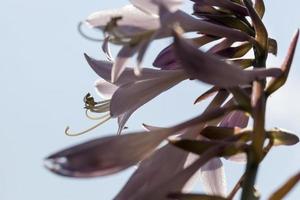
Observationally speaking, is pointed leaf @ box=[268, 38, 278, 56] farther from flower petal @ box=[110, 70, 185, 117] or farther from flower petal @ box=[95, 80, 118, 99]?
flower petal @ box=[95, 80, 118, 99]

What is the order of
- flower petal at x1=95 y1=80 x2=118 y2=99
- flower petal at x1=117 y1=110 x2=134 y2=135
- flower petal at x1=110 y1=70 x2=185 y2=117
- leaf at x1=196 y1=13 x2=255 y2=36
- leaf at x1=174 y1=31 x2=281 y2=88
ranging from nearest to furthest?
leaf at x1=174 y1=31 x2=281 y2=88 < flower petal at x1=110 y1=70 x2=185 y2=117 < leaf at x1=196 y1=13 x2=255 y2=36 < flower petal at x1=117 y1=110 x2=134 y2=135 < flower petal at x1=95 y1=80 x2=118 y2=99

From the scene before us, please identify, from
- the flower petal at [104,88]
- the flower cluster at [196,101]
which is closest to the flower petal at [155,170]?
the flower cluster at [196,101]

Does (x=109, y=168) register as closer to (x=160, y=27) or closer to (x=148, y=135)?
(x=148, y=135)

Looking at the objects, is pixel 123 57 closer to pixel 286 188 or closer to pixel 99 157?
pixel 99 157

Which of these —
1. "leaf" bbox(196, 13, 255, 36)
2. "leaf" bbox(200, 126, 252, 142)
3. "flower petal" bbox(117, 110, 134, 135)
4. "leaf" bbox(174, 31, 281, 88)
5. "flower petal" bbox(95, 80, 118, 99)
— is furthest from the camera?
"flower petal" bbox(95, 80, 118, 99)

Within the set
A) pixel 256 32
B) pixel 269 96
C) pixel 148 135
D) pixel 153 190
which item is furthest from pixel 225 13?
pixel 153 190

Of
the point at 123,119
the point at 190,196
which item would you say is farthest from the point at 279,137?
the point at 123,119

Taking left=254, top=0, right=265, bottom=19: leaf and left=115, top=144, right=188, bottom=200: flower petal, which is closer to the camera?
left=115, top=144, right=188, bottom=200: flower petal

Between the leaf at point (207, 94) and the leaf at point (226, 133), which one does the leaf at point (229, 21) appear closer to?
the leaf at point (207, 94)

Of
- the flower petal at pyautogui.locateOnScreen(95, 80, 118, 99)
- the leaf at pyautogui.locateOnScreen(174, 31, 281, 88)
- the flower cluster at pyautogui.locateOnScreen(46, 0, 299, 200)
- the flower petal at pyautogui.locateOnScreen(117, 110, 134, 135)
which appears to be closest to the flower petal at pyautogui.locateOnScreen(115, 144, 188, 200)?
the flower cluster at pyautogui.locateOnScreen(46, 0, 299, 200)
